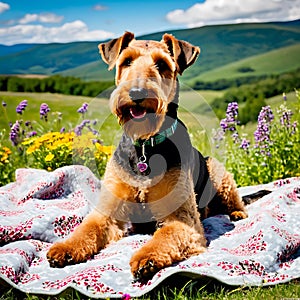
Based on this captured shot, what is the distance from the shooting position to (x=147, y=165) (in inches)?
124

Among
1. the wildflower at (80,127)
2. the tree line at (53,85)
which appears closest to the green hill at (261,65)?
the tree line at (53,85)

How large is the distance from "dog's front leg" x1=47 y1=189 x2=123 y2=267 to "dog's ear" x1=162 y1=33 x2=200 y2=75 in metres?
1.21

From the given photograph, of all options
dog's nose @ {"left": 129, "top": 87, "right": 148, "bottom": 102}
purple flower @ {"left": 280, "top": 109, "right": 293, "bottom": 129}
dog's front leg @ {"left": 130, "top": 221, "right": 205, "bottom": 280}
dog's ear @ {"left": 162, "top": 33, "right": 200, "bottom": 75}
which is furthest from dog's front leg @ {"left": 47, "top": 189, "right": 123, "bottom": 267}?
purple flower @ {"left": 280, "top": 109, "right": 293, "bottom": 129}

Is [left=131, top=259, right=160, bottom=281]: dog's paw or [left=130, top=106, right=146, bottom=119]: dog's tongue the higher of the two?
[left=130, top=106, right=146, bottom=119]: dog's tongue

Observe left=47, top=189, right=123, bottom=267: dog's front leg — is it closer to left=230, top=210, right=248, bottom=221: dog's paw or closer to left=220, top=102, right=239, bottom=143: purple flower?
left=230, top=210, right=248, bottom=221: dog's paw

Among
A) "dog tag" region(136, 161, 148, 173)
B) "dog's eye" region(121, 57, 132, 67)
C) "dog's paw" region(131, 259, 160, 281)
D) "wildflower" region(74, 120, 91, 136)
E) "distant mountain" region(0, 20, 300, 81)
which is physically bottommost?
"dog's paw" region(131, 259, 160, 281)

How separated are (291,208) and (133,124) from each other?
1847 millimetres

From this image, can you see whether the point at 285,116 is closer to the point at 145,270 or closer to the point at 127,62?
the point at 127,62

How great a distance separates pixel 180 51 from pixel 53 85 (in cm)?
734

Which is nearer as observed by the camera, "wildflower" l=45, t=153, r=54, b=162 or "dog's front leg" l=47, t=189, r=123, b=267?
"dog's front leg" l=47, t=189, r=123, b=267

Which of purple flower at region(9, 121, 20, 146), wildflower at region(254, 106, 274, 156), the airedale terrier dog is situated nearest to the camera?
the airedale terrier dog

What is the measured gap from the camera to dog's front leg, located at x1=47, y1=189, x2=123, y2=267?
110 inches

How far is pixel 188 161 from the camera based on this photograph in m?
3.31

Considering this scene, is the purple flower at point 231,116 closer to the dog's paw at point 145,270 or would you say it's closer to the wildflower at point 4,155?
the wildflower at point 4,155
